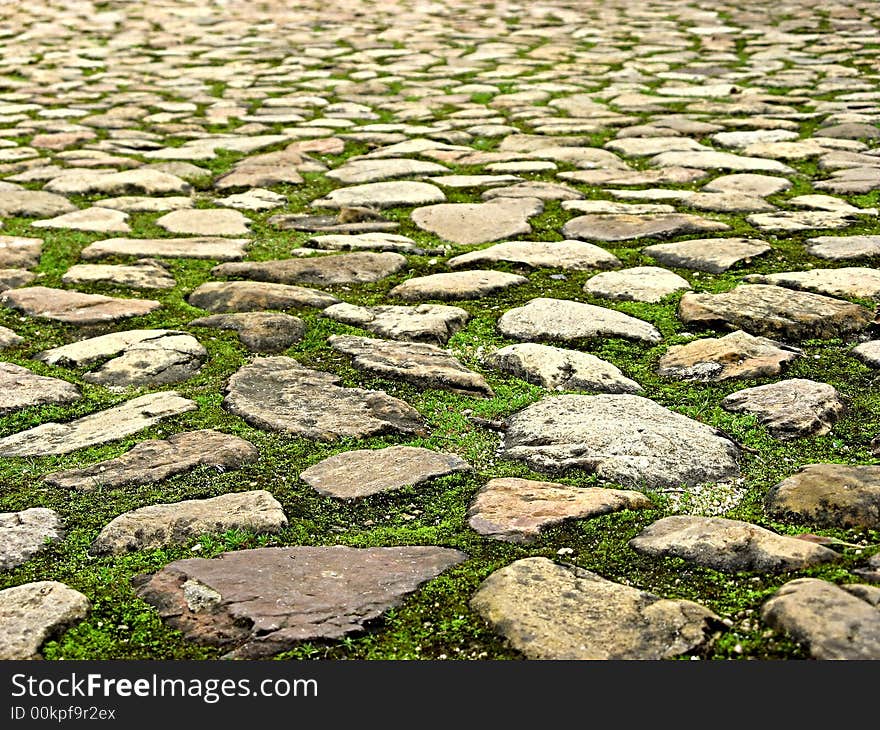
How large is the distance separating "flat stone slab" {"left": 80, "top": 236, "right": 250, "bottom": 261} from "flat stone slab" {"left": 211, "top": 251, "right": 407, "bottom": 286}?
0.48 ft

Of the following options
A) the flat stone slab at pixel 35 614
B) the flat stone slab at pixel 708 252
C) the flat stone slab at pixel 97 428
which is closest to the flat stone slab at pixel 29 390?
the flat stone slab at pixel 97 428

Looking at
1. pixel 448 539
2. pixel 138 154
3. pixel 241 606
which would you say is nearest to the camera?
pixel 241 606

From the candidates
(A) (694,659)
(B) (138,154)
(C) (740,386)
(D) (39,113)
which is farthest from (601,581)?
(D) (39,113)

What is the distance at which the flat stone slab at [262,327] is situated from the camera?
2.64m

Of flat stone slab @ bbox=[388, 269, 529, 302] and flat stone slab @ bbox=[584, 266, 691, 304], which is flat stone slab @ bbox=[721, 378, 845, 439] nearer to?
flat stone slab @ bbox=[584, 266, 691, 304]

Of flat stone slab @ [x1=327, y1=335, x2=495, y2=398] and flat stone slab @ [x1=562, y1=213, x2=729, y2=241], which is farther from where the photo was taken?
flat stone slab @ [x1=562, y1=213, x2=729, y2=241]

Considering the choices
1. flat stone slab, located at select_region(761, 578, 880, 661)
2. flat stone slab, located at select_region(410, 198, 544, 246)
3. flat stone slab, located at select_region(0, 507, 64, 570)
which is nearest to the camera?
flat stone slab, located at select_region(761, 578, 880, 661)

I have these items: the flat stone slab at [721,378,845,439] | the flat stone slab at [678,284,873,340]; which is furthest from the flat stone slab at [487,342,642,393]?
the flat stone slab at [678,284,873,340]

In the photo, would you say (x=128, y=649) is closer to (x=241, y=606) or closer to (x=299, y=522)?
(x=241, y=606)

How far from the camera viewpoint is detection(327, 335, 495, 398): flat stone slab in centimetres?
239

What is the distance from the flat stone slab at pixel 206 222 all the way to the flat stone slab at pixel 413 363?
1126 millimetres

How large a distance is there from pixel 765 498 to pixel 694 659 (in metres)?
0.53

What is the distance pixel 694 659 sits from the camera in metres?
1.40

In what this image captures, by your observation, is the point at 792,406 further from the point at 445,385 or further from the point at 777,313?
the point at 445,385
